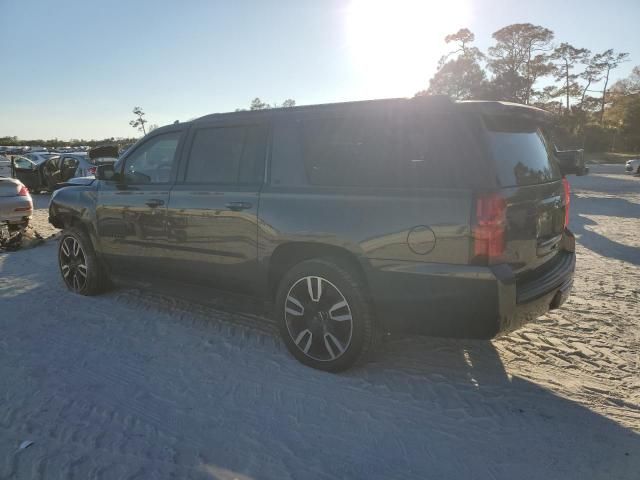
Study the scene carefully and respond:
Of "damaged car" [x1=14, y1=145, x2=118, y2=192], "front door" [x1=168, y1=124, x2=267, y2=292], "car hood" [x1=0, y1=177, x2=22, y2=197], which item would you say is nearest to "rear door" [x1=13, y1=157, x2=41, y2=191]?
"damaged car" [x1=14, y1=145, x2=118, y2=192]

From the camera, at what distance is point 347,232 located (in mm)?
3150

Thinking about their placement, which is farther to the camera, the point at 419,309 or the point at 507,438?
the point at 419,309

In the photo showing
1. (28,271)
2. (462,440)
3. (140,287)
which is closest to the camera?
(462,440)

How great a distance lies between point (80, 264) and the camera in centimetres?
526

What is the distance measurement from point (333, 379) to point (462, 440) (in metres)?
1.02

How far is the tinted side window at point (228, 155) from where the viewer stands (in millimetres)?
3750

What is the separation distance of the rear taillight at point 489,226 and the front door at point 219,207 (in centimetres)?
168

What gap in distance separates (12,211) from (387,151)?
7816 mm

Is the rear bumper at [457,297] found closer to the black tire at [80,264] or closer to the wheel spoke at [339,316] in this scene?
the wheel spoke at [339,316]

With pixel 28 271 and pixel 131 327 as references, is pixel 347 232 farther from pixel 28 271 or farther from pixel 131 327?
pixel 28 271

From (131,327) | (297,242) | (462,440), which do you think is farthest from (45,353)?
(462,440)

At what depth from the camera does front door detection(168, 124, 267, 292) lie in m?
3.71

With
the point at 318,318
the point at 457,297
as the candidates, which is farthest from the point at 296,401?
the point at 457,297

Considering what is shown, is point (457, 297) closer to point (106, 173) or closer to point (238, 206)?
point (238, 206)
